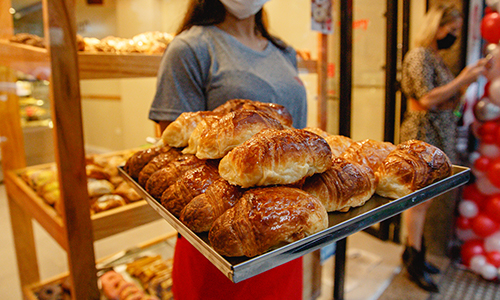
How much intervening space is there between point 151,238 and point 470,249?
2501 millimetres

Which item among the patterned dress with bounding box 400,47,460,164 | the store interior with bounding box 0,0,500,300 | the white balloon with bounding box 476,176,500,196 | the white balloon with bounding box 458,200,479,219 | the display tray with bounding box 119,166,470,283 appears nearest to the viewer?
the display tray with bounding box 119,166,470,283

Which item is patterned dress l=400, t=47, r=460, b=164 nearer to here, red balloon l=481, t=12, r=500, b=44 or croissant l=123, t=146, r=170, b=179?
red balloon l=481, t=12, r=500, b=44

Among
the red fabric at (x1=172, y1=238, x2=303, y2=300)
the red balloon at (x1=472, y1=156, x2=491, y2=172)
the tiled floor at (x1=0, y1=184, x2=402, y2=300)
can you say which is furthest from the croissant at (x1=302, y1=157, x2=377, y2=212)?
the red balloon at (x1=472, y1=156, x2=491, y2=172)

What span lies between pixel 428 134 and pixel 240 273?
192 cm

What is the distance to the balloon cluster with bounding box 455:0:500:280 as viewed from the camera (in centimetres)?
227

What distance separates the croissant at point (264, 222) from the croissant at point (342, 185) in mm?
69

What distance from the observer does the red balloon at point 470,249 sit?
8.41ft

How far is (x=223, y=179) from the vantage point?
736mm

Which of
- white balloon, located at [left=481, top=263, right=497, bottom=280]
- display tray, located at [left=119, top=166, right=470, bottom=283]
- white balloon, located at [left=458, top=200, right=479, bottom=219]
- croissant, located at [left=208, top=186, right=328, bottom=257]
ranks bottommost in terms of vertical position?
white balloon, located at [left=481, top=263, right=497, bottom=280]

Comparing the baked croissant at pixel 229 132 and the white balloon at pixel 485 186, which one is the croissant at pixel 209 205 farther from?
the white balloon at pixel 485 186

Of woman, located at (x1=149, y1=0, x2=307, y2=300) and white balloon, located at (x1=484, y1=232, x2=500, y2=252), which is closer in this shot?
woman, located at (x1=149, y1=0, x2=307, y2=300)

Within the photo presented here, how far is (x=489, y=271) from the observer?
8.03 feet

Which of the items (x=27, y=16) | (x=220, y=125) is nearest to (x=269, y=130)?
(x=220, y=125)

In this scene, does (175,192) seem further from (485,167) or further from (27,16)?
(485,167)
